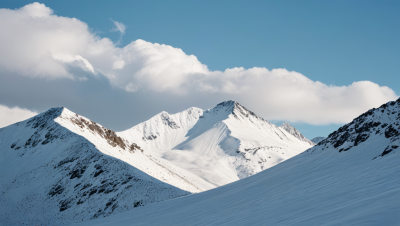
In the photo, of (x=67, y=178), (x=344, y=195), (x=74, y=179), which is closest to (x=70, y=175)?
(x=67, y=178)

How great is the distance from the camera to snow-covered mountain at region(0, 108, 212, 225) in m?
33.5

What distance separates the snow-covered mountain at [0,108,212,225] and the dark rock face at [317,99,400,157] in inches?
827

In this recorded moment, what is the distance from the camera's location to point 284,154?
13362cm

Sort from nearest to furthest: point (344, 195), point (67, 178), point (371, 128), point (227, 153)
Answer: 1. point (344, 195)
2. point (371, 128)
3. point (67, 178)
4. point (227, 153)

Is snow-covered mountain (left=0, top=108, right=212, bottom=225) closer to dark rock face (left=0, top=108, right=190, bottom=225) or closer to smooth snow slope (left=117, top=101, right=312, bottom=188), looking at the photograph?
dark rock face (left=0, top=108, right=190, bottom=225)

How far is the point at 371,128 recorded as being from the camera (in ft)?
73.2

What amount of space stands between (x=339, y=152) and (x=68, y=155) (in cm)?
4149

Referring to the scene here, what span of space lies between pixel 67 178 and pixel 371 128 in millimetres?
39570

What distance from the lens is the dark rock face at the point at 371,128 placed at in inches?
796

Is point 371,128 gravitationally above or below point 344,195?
above

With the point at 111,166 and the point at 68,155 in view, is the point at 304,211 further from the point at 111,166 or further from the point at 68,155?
the point at 68,155

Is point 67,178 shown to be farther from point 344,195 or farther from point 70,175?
point 344,195

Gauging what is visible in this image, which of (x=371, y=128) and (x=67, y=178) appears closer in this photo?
(x=371, y=128)

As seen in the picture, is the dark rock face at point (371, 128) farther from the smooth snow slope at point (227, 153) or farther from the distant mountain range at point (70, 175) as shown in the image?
the smooth snow slope at point (227, 153)
